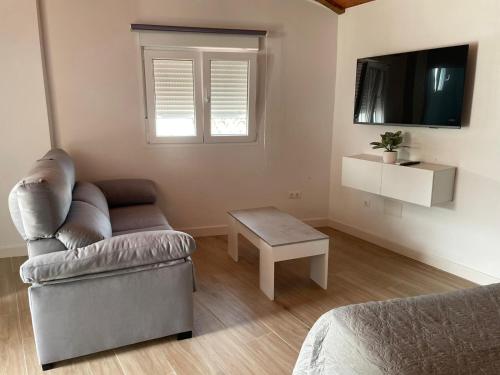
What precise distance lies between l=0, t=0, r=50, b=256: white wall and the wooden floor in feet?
2.37

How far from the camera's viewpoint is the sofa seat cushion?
291cm

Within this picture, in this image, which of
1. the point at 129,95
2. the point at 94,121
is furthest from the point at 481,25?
the point at 94,121

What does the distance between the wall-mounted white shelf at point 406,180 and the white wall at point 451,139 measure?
13cm

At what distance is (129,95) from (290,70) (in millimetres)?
1686

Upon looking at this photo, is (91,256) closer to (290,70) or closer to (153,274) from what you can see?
(153,274)

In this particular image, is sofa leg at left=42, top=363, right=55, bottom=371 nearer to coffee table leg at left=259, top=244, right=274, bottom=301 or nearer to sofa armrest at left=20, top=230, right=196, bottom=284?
sofa armrest at left=20, top=230, right=196, bottom=284

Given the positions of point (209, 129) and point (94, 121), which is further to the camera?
point (209, 129)

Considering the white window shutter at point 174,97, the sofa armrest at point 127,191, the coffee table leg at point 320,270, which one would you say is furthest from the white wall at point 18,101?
the coffee table leg at point 320,270

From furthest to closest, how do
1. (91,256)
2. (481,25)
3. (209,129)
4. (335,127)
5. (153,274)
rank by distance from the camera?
(335,127) → (209,129) → (481,25) → (153,274) → (91,256)

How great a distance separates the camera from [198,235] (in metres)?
4.09

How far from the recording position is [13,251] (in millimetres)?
3508

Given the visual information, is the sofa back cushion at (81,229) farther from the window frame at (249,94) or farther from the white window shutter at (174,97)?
the window frame at (249,94)

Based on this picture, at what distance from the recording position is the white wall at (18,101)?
317cm

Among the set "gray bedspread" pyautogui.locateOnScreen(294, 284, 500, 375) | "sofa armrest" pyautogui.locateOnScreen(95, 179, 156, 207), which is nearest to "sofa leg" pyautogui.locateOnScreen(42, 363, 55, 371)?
"gray bedspread" pyautogui.locateOnScreen(294, 284, 500, 375)
